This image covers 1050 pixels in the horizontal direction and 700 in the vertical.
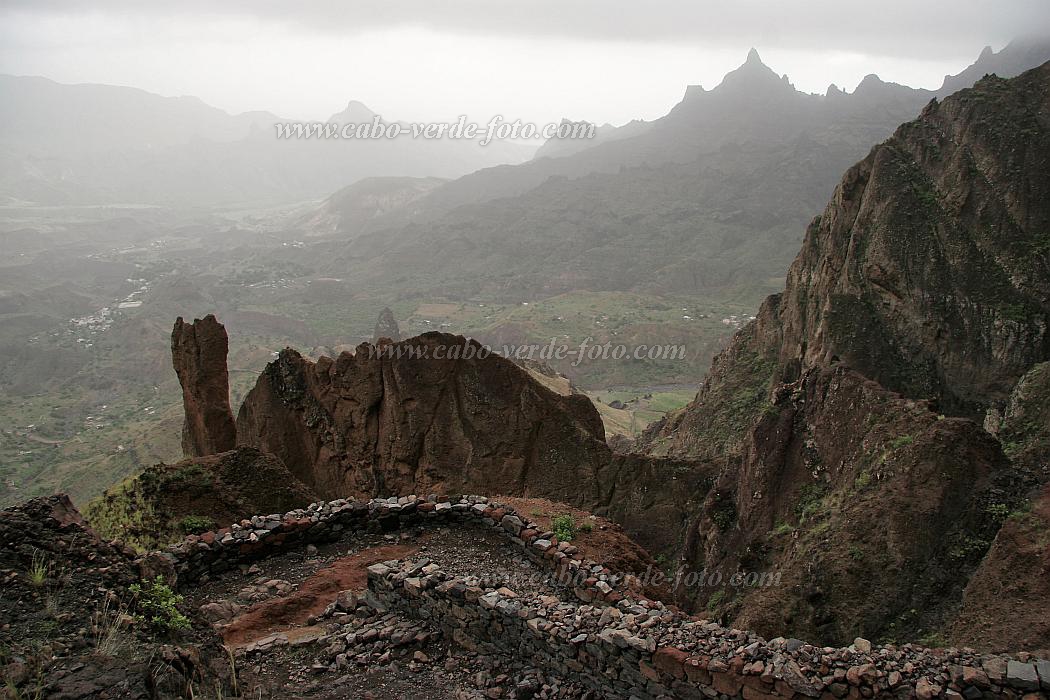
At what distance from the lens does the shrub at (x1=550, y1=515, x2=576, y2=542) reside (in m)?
14.9

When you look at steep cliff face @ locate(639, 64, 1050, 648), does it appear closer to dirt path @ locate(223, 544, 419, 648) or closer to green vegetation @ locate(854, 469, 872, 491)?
green vegetation @ locate(854, 469, 872, 491)

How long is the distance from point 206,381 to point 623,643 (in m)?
21.2

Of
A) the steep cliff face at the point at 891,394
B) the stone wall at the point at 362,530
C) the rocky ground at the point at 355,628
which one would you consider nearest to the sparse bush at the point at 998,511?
the steep cliff face at the point at 891,394

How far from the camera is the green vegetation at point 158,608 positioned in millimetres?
8587

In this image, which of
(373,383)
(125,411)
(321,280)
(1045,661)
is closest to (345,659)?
(1045,661)

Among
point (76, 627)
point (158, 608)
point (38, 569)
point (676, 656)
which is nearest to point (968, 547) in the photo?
point (676, 656)

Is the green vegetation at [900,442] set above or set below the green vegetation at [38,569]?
above

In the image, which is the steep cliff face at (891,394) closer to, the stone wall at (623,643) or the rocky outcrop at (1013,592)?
the rocky outcrop at (1013,592)

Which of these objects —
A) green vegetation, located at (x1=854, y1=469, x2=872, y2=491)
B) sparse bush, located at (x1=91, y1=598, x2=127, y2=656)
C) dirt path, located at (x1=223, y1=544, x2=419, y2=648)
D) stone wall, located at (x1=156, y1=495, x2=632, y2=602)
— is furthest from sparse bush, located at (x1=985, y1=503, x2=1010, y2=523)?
sparse bush, located at (x1=91, y1=598, x2=127, y2=656)

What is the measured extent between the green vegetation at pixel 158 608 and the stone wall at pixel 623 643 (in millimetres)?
3706

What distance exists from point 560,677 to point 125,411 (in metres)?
89.1

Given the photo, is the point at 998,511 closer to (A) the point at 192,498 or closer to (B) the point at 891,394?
(B) the point at 891,394

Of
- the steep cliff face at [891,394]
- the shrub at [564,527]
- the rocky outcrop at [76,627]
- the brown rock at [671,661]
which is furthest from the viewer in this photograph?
the shrub at [564,527]

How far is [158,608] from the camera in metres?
8.78
